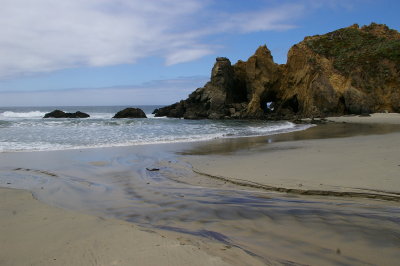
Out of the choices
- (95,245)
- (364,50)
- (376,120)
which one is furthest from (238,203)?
(364,50)

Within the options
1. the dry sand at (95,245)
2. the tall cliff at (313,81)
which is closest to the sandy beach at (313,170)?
the dry sand at (95,245)

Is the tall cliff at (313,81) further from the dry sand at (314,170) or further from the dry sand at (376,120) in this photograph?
the dry sand at (314,170)

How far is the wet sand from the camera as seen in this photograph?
314 cm

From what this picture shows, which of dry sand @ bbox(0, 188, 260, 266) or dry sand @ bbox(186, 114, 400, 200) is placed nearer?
dry sand @ bbox(0, 188, 260, 266)

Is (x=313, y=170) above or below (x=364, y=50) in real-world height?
below

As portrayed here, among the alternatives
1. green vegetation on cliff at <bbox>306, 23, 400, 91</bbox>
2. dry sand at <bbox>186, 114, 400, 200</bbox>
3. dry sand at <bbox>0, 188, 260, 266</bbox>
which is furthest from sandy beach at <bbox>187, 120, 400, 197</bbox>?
green vegetation on cliff at <bbox>306, 23, 400, 91</bbox>

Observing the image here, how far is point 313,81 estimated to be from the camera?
37.0 meters

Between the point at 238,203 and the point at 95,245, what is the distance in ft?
7.61

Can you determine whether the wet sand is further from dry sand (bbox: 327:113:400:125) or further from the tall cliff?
the tall cliff

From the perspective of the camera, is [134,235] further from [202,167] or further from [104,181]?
[202,167]

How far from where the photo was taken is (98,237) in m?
3.55

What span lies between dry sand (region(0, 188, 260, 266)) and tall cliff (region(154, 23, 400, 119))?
33.3 meters

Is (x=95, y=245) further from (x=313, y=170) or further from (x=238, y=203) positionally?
(x=313, y=170)

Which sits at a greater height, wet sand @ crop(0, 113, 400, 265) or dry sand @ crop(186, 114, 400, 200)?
dry sand @ crop(186, 114, 400, 200)
